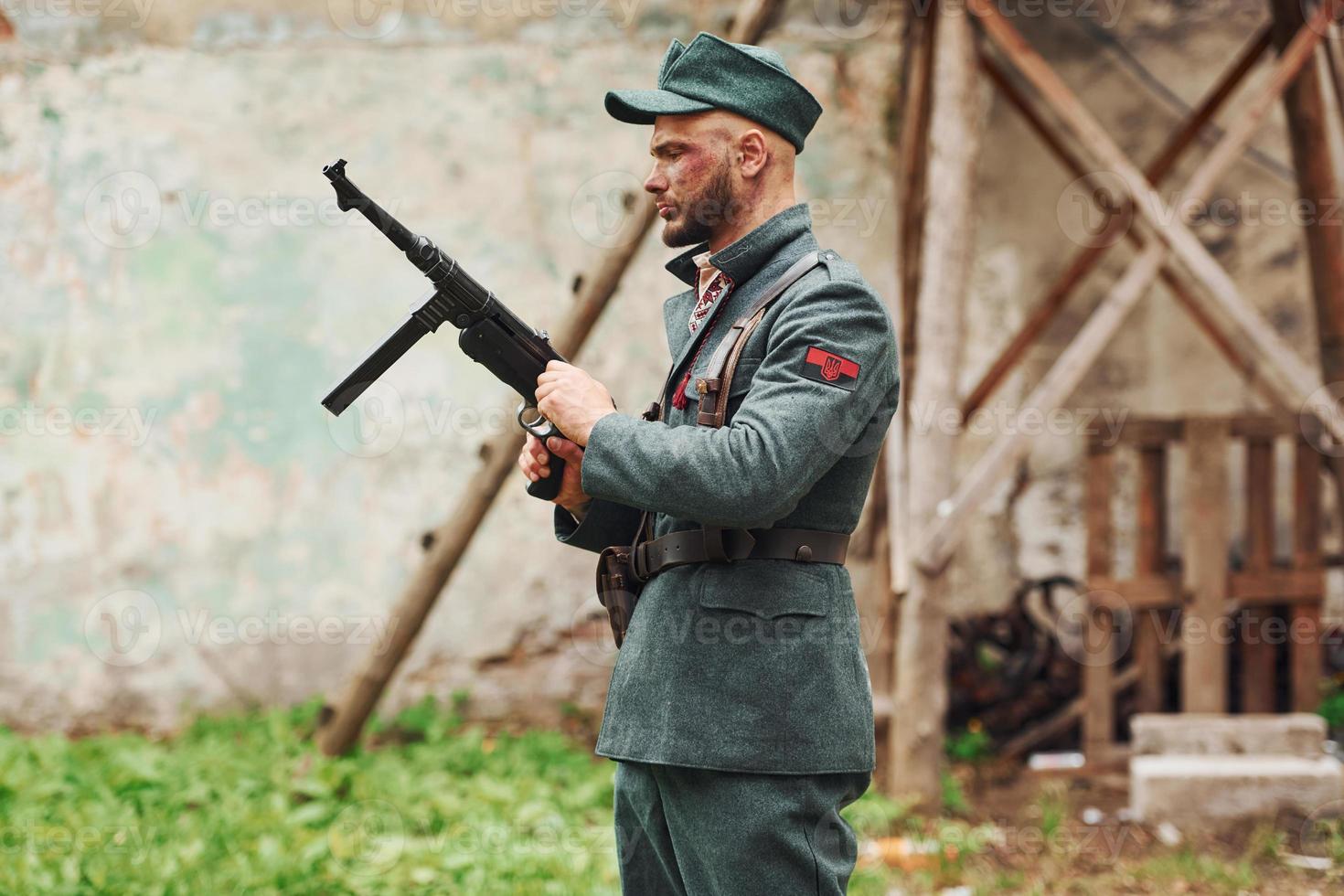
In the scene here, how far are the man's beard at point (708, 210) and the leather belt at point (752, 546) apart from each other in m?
0.49

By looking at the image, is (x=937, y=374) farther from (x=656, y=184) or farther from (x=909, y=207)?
(x=656, y=184)

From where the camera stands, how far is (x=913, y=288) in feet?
17.7

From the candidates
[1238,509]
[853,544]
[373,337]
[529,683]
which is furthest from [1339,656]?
[373,337]

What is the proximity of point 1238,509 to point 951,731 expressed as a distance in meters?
1.66

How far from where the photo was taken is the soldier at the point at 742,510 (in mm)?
1920

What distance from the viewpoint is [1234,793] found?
453cm

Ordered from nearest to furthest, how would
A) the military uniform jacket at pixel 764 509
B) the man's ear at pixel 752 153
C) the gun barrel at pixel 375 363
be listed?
the military uniform jacket at pixel 764 509
the man's ear at pixel 752 153
the gun barrel at pixel 375 363

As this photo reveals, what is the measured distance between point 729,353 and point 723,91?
0.43 meters

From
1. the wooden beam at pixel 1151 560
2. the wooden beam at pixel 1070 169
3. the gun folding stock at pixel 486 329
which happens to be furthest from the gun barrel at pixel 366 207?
the wooden beam at pixel 1151 560

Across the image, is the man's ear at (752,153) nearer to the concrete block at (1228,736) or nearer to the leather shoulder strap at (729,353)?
the leather shoulder strap at (729,353)

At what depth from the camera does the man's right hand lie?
7.28ft

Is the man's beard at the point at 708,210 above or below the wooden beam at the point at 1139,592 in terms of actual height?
above

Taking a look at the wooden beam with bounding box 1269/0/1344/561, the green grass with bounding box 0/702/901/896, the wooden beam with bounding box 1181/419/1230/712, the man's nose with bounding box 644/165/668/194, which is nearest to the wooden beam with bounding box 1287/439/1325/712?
the wooden beam with bounding box 1181/419/1230/712

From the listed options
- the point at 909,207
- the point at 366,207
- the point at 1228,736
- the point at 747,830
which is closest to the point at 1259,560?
the point at 1228,736
